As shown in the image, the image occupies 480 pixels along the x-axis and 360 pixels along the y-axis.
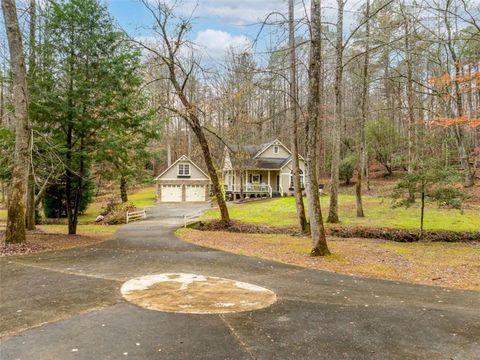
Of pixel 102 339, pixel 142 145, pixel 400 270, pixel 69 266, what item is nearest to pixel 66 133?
pixel 142 145

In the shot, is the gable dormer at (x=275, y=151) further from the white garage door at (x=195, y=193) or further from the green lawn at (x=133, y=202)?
the green lawn at (x=133, y=202)

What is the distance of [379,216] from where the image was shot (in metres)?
20.3

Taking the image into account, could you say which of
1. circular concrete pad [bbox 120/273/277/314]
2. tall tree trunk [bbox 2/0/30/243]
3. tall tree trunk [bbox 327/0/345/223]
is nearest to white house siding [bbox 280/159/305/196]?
tall tree trunk [bbox 327/0/345/223]

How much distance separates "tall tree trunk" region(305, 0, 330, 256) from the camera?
10.8 meters

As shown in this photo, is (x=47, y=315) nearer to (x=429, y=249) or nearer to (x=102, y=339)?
(x=102, y=339)

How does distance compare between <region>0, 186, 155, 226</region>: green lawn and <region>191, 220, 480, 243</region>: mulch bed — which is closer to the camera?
<region>191, 220, 480, 243</region>: mulch bed

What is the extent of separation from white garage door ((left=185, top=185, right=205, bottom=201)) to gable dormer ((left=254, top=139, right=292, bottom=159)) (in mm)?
7279

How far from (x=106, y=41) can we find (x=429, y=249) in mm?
14393

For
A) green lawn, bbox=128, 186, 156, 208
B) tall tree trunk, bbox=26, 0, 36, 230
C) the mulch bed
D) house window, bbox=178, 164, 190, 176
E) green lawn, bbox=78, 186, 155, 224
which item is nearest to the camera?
tall tree trunk, bbox=26, 0, 36, 230

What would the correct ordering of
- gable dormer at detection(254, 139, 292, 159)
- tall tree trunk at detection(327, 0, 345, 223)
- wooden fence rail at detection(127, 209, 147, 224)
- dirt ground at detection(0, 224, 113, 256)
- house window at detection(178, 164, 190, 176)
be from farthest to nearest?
gable dormer at detection(254, 139, 292, 159), house window at detection(178, 164, 190, 176), wooden fence rail at detection(127, 209, 147, 224), tall tree trunk at detection(327, 0, 345, 223), dirt ground at detection(0, 224, 113, 256)

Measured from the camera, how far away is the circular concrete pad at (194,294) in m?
5.96

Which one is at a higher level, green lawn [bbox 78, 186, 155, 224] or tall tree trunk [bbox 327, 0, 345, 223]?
tall tree trunk [bbox 327, 0, 345, 223]

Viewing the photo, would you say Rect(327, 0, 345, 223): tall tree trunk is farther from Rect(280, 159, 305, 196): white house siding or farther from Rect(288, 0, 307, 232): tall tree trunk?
Rect(280, 159, 305, 196): white house siding

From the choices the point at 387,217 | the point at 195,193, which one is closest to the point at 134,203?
the point at 195,193
